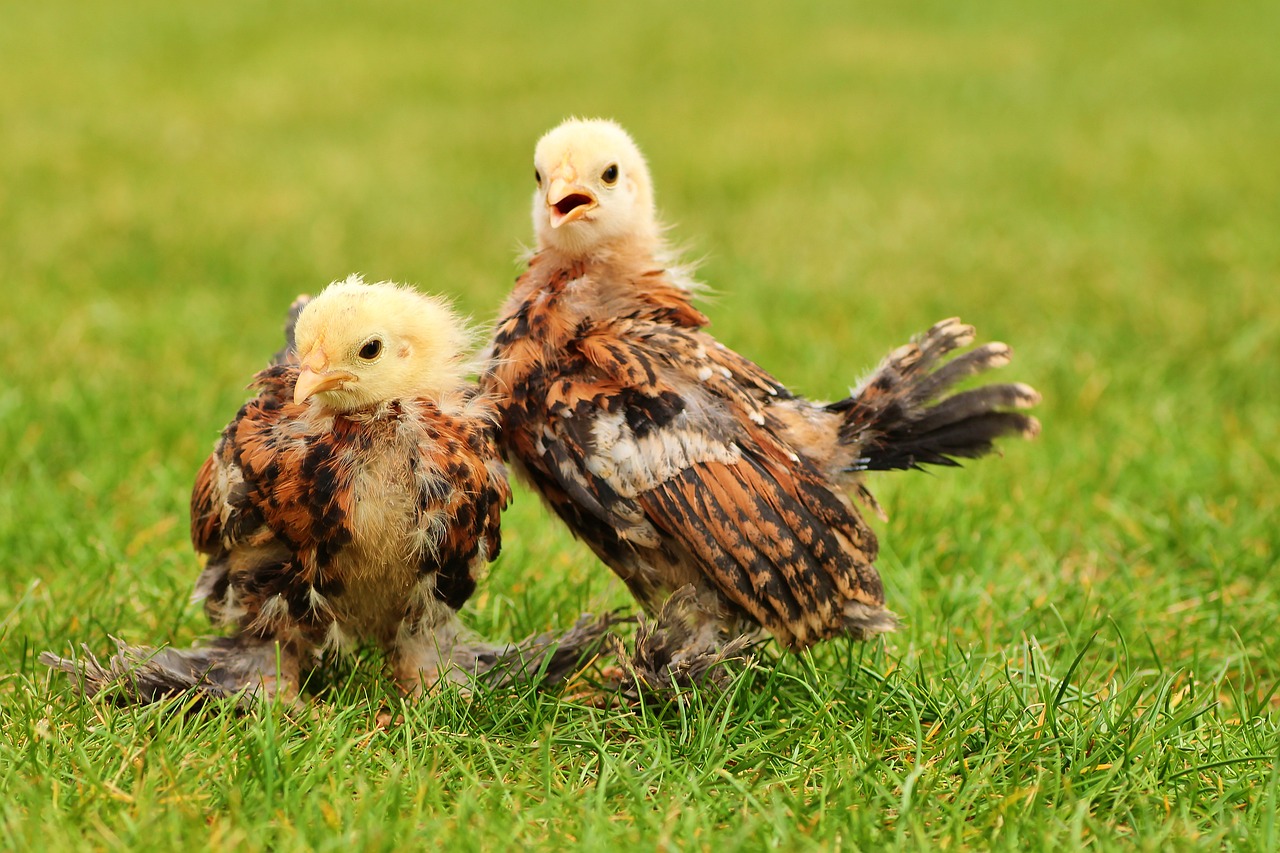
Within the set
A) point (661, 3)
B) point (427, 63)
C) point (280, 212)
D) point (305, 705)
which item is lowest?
point (305, 705)

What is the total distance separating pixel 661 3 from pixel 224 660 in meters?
17.9

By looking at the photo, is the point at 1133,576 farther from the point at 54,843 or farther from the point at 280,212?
the point at 280,212

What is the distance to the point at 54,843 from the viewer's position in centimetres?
255

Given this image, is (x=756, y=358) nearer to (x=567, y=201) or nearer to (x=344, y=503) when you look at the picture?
(x=567, y=201)

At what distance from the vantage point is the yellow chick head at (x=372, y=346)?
297 cm

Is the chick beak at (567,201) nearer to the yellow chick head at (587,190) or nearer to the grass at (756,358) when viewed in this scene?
A: the yellow chick head at (587,190)

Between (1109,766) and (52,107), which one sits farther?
(52,107)

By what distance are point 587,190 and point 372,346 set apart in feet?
2.66

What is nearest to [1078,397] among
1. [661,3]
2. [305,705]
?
[305,705]

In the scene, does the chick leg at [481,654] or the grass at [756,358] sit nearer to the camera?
the grass at [756,358]

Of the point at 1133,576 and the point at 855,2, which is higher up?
the point at 855,2

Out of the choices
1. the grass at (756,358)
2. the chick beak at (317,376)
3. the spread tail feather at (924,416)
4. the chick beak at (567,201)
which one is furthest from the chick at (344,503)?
the spread tail feather at (924,416)

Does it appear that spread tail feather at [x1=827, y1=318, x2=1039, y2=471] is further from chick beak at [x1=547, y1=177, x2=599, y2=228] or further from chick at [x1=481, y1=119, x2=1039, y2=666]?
chick beak at [x1=547, y1=177, x2=599, y2=228]

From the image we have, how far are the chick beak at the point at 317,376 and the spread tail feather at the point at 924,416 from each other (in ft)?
4.61
